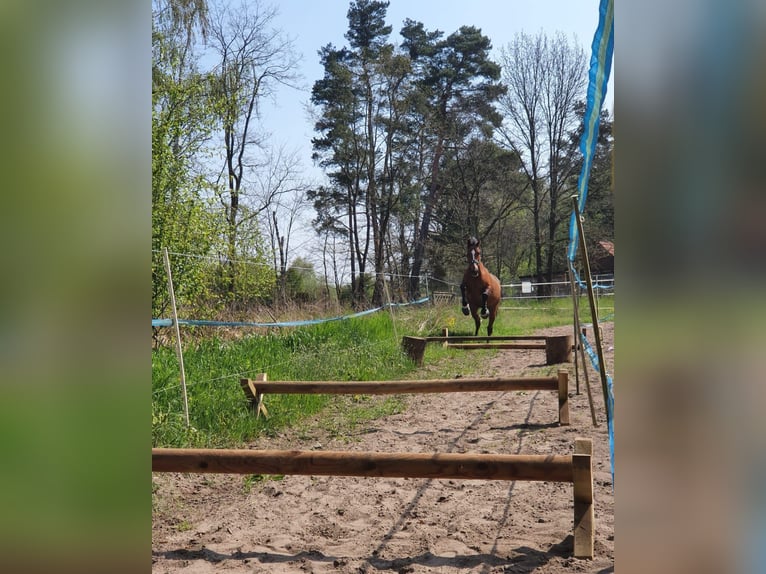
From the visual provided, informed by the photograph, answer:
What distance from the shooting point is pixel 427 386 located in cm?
470

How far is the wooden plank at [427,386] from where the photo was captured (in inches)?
185

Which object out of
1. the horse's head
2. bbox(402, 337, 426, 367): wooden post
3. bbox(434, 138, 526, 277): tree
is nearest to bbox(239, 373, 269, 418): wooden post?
bbox(402, 337, 426, 367): wooden post

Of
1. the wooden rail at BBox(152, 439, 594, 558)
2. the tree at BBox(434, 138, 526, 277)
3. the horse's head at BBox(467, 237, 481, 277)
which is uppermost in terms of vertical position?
the tree at BBox(434, 138, 526, 277)

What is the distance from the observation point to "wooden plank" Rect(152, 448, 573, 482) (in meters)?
2.60

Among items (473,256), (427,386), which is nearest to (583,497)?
(427,386)

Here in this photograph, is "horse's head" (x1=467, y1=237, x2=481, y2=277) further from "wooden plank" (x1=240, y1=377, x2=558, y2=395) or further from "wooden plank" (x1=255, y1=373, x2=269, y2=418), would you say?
"wooden plank" (x1=255, y1=373, x2=269, y2=418)

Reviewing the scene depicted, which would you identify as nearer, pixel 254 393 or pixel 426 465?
pixel 426 465

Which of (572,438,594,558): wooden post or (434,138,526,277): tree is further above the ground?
(434,138,526,277): tree

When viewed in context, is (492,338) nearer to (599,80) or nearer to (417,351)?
(417,351)

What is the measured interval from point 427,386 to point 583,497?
2162mm

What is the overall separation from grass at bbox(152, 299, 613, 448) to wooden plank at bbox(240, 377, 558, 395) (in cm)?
56

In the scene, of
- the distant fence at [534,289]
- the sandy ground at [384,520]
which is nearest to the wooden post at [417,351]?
the sandy ground at [384,520]
